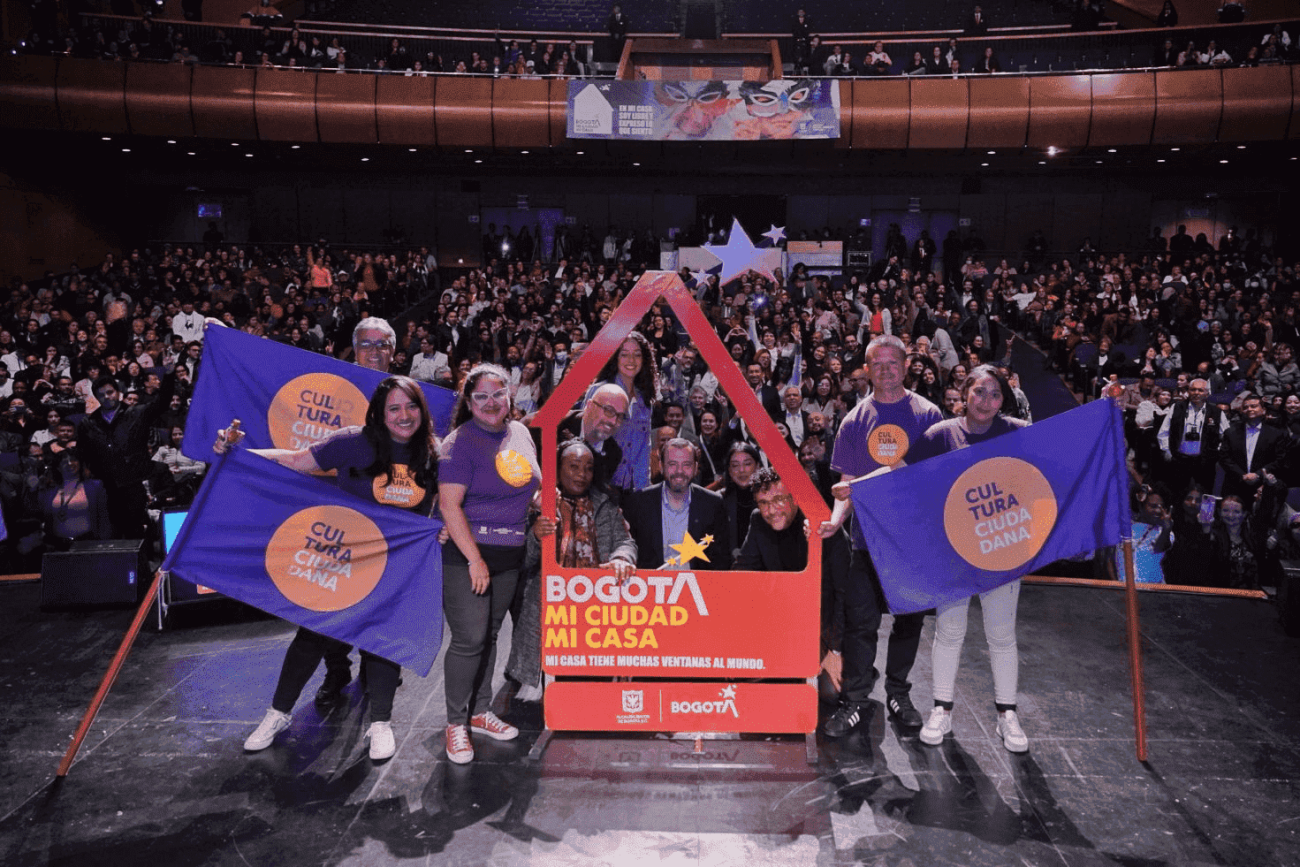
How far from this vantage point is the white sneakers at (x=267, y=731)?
4023 millimetres

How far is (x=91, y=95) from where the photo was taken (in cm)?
1647

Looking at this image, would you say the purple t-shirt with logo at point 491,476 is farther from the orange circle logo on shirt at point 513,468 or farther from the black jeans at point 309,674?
the black jeans at point 309,674

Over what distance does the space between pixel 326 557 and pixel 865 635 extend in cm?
255

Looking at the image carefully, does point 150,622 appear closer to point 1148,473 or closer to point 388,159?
point 1148,473

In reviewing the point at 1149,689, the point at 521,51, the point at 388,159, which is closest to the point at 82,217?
the point at 388,159

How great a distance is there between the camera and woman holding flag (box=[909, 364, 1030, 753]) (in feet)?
13.3

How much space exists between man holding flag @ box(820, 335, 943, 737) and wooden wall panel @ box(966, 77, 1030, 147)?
15.2 m

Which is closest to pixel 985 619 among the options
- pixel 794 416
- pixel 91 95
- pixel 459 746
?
pixel 459 746

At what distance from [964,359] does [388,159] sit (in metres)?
14.2

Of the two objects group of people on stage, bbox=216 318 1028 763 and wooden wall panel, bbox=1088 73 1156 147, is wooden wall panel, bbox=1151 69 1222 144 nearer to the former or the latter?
wooden wall panel, bbox=1088 73 1156 147

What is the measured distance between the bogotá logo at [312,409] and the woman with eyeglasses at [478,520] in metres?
1.21

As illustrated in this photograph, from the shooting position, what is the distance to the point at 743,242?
730 cm

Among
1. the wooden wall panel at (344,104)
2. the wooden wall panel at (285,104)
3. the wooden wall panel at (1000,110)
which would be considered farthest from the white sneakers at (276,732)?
the wooden wall panel at (1000,110)

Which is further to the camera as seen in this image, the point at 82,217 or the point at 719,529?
the point at 82,217
